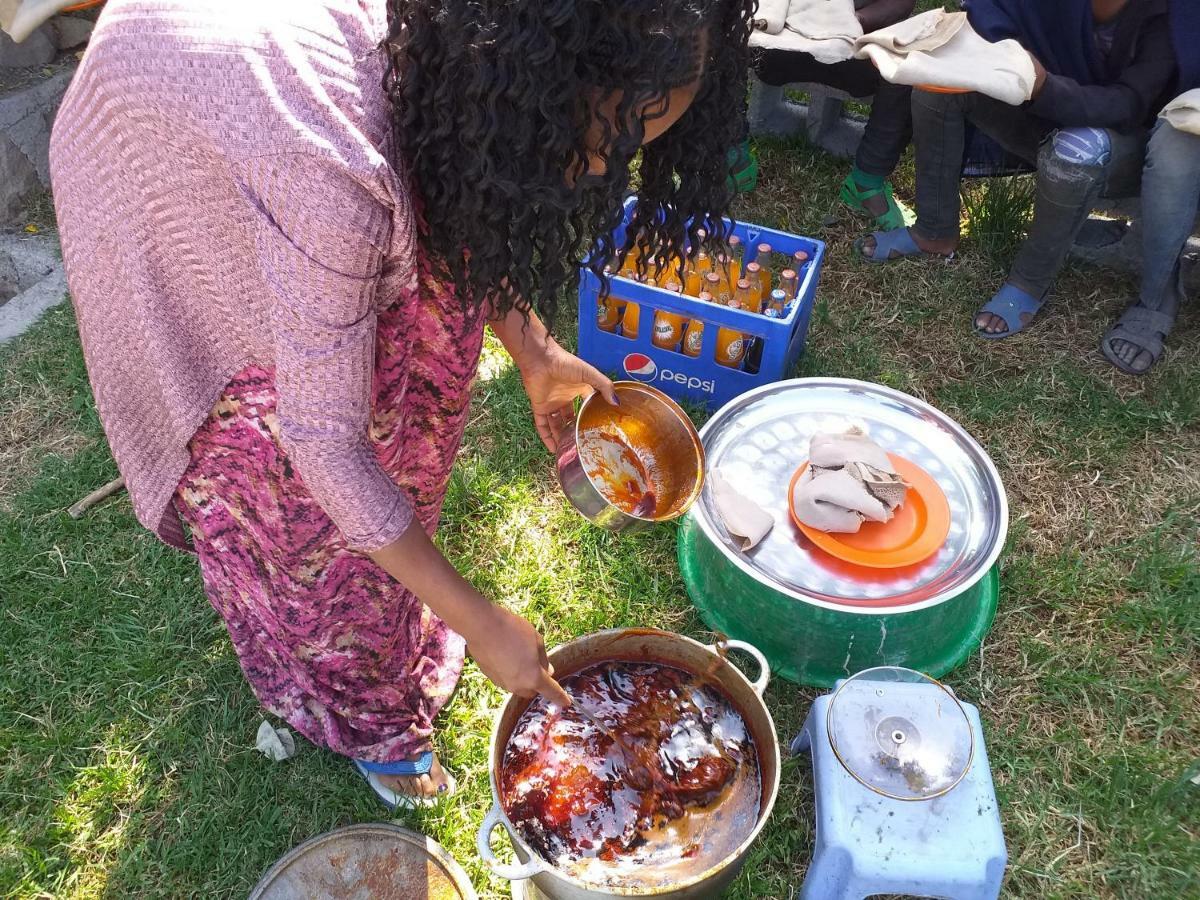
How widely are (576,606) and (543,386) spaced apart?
2.62ft

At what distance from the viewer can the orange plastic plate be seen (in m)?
2.31

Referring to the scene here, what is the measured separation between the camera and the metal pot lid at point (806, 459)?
2252 mm

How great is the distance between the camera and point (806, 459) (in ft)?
8.38

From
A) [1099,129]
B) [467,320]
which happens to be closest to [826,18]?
[1099,129]

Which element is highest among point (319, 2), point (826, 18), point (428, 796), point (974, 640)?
point (319, 2)

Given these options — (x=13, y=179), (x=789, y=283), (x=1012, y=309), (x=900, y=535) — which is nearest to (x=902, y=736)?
(x=900, y=535)

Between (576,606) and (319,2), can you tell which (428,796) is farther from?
(319,2)

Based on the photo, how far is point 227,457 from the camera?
1.53 meters

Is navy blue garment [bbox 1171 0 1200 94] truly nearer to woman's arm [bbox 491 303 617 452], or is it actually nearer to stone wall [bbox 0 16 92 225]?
woman's arm [bbox 491 303 617 452]

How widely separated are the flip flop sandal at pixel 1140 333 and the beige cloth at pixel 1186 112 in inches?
25.8

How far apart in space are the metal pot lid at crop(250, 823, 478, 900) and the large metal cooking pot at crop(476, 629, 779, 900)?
0.45ft

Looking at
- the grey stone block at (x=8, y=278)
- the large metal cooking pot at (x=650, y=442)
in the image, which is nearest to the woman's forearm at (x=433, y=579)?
the large metal cooking pot at (x=650, y=442)

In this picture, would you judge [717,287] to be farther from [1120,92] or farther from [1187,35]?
[1187,35]

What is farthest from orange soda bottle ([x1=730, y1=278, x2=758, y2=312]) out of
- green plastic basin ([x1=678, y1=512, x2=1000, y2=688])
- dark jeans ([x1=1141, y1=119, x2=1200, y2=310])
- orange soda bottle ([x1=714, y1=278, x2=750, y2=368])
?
dark jeans ([x1=1141, y1=119, x2=1200, y2=310])
